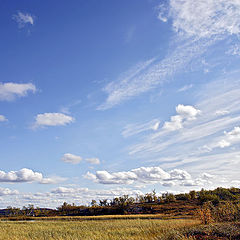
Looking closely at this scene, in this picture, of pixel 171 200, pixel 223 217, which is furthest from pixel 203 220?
pixel 171 200

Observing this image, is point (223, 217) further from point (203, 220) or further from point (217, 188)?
point (217, 188)

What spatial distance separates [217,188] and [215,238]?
12131cm

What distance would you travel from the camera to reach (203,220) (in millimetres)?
25797

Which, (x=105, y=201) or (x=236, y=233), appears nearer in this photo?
(x=236, y=233)

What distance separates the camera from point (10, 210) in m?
139

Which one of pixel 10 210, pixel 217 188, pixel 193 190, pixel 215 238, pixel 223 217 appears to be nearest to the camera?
pixel 215 238

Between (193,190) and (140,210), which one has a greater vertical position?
(193,190)

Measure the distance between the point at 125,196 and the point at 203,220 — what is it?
109 meters

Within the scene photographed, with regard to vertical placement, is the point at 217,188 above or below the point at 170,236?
above

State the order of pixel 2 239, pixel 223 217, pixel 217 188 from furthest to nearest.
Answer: pixel 217 188 → pixel 223 217 → pixel 2 239

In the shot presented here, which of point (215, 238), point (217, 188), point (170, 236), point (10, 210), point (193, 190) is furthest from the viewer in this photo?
point (10, 210)

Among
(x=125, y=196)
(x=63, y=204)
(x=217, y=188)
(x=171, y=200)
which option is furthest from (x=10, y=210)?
(x=217, y=188)

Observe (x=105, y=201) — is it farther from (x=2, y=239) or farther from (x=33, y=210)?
(x=2, y=239)

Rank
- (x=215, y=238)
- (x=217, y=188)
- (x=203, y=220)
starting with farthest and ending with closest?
(x=217, y=188) < (x=203, y=220) < (x=215, y=238)
